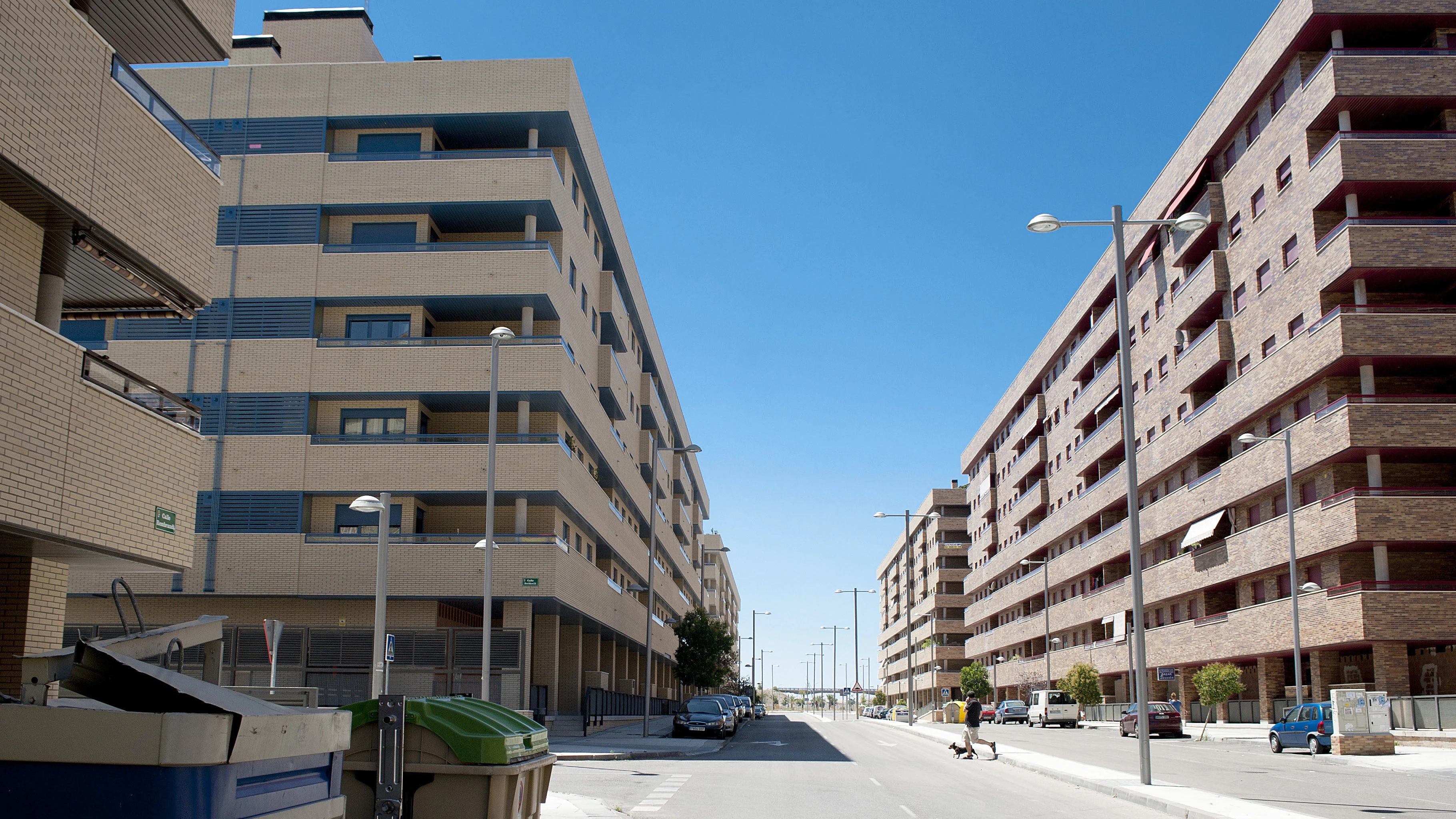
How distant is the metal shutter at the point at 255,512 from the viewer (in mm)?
38000

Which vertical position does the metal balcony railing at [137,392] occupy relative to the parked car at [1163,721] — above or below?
above

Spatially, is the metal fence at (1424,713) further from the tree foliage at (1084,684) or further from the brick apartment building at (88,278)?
the brick apartment building at (88,278)

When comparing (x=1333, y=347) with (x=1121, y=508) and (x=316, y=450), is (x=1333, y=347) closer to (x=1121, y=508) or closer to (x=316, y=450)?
(x=1121, y=508)

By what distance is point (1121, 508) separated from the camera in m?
66.8

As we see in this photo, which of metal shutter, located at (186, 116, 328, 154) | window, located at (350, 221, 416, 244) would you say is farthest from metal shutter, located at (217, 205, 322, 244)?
metal shutter, located at (186, 116, 328, 154)

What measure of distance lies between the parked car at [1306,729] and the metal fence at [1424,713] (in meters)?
3.10

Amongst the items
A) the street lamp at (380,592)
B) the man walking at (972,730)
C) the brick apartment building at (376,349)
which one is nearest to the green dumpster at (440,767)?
the street lamp at (380,592)

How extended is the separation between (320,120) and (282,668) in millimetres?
18310

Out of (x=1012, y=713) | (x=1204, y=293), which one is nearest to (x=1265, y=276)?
(x=1204, y=293)

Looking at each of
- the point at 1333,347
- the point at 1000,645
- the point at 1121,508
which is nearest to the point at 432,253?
the point at 1333,347

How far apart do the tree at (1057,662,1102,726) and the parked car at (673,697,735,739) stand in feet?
84.6

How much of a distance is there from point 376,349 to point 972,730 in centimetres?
2206

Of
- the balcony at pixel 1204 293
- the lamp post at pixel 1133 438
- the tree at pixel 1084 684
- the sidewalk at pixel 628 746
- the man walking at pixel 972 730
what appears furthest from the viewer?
the tree at pixel 1084 684

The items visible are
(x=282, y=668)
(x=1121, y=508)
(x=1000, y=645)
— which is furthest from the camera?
(x=1000, y=645)
